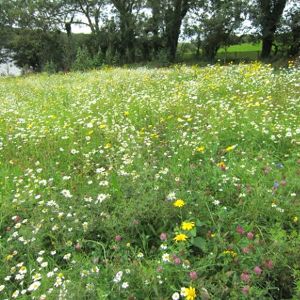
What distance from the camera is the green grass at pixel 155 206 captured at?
2234mm

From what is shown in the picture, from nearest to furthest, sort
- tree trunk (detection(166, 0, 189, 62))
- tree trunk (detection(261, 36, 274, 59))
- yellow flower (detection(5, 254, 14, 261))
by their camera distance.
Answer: yellow flower (detection(5, 254, 14, 261)) → tree trunk (detection(261, 36, 274, 59)) → tree trunk (detection(166, 0, 189, 62))

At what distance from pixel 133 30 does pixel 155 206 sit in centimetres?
2884

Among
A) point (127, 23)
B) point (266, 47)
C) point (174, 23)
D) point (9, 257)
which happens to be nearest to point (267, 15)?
point (266, 47)

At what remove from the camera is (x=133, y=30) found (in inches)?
1164

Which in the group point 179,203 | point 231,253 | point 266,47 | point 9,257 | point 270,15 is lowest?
point 266,47

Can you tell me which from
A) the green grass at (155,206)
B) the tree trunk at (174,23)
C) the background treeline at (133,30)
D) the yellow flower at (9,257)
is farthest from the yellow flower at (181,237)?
the tree trunk at (174,23)

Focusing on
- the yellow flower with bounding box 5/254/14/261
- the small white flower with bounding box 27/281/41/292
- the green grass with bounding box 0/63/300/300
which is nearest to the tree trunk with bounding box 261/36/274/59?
the green grass with bounding box 0/63/300/300

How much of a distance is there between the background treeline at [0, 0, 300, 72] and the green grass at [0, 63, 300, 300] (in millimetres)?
18426

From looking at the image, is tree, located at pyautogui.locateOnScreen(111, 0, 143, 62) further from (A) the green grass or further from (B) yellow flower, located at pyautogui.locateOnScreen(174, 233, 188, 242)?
(B) yellow flower, located at pyautogui.locateOnScreen(174, 233, 188, 242)

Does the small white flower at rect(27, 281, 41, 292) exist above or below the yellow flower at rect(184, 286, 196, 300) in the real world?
below

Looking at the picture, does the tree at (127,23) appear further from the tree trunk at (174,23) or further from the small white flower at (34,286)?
the small white flower at (34,286)

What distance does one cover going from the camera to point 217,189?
10.5 ft

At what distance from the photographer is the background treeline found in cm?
2284

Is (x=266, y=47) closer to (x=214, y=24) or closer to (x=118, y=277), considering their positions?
(x=214, y=24)
